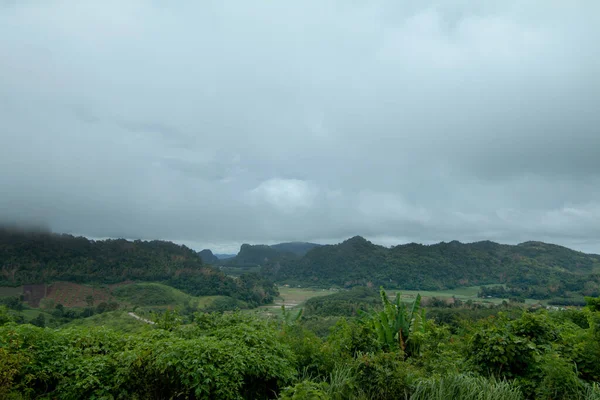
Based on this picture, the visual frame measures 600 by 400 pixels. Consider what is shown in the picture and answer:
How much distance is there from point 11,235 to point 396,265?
118 m

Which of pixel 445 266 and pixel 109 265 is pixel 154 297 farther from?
pixel 445 266

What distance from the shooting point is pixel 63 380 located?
4.69m

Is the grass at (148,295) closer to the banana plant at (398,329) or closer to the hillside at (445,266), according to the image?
the hillside at (445,266)

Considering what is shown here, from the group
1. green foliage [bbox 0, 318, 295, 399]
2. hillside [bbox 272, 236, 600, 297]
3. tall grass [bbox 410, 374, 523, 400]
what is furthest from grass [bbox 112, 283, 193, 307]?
tall grass [bbox 410, 374, 523, 400]

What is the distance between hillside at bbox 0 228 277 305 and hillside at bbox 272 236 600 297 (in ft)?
135

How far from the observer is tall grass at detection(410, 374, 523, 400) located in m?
4.58

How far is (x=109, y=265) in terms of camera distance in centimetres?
9106

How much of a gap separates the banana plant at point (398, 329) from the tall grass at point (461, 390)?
3510mm

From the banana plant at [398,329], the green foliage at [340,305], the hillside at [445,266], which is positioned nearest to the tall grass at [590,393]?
the banana plant at [398,329]

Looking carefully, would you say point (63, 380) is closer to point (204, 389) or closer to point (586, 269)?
point (204, 389)

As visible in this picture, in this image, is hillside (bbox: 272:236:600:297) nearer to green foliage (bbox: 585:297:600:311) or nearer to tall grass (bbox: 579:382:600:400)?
green foliage (bbox: 585:297:600:311)

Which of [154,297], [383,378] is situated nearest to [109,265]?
[154,297]

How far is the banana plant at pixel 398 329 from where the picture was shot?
28.4 ft

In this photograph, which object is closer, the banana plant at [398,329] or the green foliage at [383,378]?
the green foliage at [383,378]
